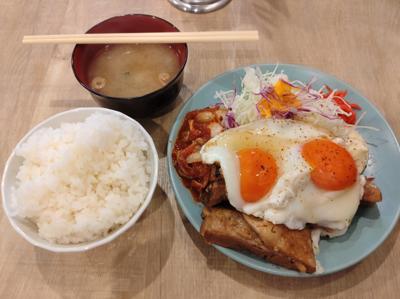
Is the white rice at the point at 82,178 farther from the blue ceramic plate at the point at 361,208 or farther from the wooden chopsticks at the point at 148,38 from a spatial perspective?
the wooden chopsticks at the point at 148,38

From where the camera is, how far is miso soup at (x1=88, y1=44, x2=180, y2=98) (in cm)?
201

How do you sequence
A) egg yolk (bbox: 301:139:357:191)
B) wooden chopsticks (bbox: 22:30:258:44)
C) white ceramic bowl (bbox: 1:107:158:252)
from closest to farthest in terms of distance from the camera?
1. white ceramic bowl (bbox: 1:107:158:252)
2. egg yolk (bbox: 301:139:357:191)
3. wooden chopsticks (bbox: 22:30:258:44)

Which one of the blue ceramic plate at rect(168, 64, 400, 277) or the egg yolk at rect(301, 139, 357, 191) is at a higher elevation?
the egg yolk at rect(301, 139, 357, 191)

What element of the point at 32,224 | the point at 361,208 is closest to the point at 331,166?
the point at 361,208

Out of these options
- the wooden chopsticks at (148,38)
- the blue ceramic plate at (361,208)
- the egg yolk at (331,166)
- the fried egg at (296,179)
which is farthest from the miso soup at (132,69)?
the egg yolk at (331,166)

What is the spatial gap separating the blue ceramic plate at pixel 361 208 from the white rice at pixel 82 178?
0.72 ft

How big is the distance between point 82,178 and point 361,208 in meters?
1.32

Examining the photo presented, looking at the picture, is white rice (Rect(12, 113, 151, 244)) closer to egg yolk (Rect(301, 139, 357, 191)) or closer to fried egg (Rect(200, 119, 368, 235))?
fried egg (Rect(200, 119, 368, 235))

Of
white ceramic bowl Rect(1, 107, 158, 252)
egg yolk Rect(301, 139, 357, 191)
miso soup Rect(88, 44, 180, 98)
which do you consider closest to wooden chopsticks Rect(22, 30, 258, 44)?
miso soup Rect(88, 44, 180, 98)

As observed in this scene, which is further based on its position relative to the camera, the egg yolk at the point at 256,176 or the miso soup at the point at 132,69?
the miso soup at the point at 132,69

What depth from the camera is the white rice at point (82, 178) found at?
1.50m

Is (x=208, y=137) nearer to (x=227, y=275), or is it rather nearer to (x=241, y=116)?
(x=241, y=116)

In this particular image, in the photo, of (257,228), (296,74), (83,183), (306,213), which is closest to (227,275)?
(257,228)

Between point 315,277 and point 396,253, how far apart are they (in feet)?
1.46
